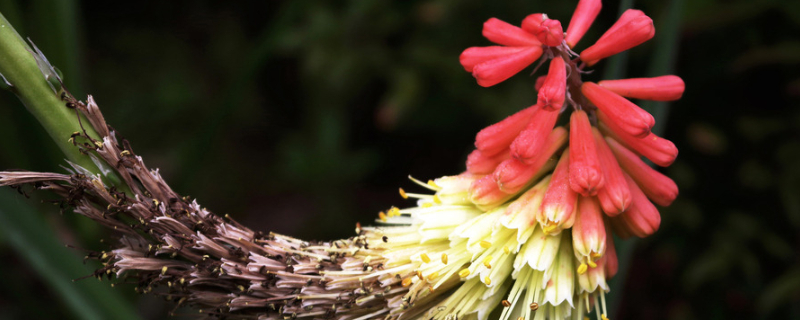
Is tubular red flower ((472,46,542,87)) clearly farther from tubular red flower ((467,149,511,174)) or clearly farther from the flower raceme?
tubular red flower ((467,149,511,174))

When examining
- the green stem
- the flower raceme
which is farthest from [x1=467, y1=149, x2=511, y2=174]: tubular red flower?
the green stem

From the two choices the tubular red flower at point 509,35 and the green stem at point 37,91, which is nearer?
the green stem at point 37,91

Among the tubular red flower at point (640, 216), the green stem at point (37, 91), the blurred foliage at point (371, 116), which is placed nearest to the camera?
the green stem at point (37, 91)

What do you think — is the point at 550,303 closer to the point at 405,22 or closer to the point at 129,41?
the point at 405,22

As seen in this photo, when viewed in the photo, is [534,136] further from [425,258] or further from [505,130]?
[425,258]

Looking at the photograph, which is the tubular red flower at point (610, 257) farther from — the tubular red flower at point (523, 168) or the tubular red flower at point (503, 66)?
the tubular red flower at point (503, 66)

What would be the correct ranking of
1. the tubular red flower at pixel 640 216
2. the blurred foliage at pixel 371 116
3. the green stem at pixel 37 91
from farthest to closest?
the blurred foliage at pixel 371 116 → the tubular red flower at pixel 640 216 → the green stem at pixel 37 91

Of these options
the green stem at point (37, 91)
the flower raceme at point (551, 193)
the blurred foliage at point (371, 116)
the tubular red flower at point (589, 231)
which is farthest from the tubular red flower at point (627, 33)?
the green stem at point (37, 91)

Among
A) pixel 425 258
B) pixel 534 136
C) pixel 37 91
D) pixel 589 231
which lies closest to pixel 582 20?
pixel 534 136

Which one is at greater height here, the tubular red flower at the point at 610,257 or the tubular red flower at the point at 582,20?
the tubular red flower at the point at 582,20
